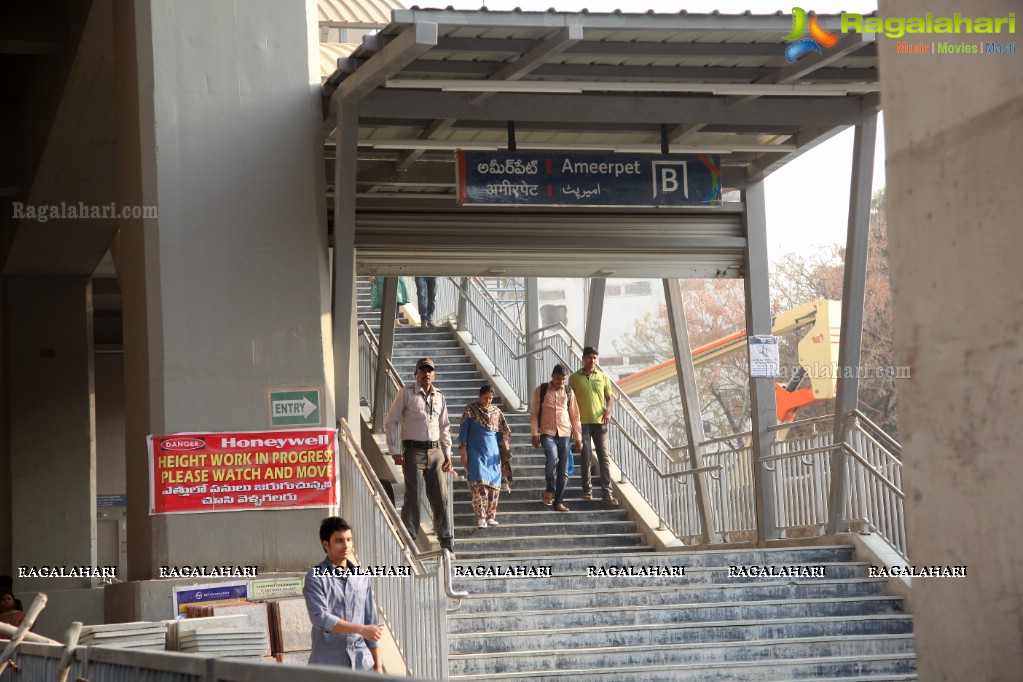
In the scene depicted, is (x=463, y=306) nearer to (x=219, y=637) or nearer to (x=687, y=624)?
(x=687, y=624)

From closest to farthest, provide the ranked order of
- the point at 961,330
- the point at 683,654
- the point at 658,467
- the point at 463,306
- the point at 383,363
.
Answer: the point at 961,330 → the point at 683,654 → the point at 658,467 → the point at 383,363 → the point at 463,306

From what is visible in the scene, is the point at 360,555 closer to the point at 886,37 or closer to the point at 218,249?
the point at 218,249

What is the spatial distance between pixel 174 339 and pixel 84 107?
4.54 meters

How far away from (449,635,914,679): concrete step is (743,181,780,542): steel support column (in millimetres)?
2847

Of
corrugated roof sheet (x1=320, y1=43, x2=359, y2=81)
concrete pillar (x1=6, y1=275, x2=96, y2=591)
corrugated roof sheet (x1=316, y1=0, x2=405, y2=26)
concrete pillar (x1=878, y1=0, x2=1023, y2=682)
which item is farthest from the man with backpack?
concrete pillar (x1=878, y1=0, x2=1023, y2=682)

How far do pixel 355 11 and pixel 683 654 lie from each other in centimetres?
1337

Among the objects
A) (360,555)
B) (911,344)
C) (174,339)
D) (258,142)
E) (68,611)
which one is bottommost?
(68,611)

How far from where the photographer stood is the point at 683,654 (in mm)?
10414

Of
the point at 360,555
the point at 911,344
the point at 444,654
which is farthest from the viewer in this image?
the point at 360,555

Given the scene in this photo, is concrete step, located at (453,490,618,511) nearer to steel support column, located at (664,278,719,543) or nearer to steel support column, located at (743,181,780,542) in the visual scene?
steel support column, located at (664,278,719,543)

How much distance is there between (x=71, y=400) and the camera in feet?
63.9

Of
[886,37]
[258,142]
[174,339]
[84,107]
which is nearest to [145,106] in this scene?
[258,142]

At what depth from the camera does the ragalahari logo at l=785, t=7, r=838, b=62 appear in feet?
34.0

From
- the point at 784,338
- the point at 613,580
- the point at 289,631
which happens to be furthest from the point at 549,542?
the point at 784,338
